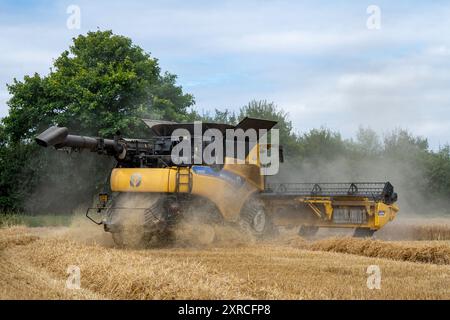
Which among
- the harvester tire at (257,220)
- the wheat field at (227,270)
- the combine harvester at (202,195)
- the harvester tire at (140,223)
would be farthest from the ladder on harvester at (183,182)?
A: the harvester tire at (257,220)

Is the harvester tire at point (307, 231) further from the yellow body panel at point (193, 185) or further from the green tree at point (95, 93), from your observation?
the green tree at point (95, 93)

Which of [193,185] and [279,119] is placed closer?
[193,185]

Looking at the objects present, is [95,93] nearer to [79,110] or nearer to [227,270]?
[79,110]

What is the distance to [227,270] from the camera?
31.0 feet

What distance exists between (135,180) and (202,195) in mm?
1448

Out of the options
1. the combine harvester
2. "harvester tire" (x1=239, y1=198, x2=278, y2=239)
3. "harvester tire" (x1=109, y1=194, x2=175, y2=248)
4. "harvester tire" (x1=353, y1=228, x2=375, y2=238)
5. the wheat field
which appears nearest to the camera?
the wheat field

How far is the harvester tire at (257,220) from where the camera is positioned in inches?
582

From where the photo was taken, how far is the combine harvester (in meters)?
12.9

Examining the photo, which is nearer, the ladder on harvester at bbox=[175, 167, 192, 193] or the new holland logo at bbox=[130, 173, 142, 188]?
the ladder on harvester at bbox=[175, 167, 192, 193]

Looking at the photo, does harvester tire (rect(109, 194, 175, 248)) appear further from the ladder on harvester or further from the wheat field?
the wheat field

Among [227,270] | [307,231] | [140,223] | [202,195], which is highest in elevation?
[202,195]

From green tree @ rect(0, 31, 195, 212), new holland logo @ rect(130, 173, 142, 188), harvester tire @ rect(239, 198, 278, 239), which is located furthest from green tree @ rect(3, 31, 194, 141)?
new holland logo @ rect(130, 173, 142, 188)

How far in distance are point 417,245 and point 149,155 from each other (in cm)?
582

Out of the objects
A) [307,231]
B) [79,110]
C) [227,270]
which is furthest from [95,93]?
[227,270]
